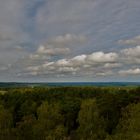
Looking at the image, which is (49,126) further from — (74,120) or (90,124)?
(74,120)

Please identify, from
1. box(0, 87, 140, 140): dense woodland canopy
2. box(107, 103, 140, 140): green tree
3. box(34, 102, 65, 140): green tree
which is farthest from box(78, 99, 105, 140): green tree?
box(107, 103, 140, 140): green tree

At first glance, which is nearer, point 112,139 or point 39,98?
point 112,139

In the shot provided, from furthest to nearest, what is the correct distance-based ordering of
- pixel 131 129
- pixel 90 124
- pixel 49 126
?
pixel 90 124 → pixel 49 126 → pixel 131 129

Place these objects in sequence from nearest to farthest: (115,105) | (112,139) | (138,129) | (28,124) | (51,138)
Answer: (112,139)
(138,129)
(51,138)
(28,124)
(115,105)

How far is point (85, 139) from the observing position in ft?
247

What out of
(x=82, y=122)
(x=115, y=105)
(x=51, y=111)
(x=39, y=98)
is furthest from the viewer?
(x=39, y=98)

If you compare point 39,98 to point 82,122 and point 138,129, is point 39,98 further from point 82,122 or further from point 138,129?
point 138,129

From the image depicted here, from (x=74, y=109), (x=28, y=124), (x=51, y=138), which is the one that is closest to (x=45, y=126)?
(x=28, y=124)

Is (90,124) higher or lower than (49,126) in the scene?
higher

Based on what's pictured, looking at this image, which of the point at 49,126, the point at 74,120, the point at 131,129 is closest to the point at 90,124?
the point at 49,126

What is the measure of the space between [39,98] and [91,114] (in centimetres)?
6584

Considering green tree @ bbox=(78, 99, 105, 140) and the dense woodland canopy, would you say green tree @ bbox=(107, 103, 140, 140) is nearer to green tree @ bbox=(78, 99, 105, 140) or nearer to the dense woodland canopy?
the dense woodland canopy

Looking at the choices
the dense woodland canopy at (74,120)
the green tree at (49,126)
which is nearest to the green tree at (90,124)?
the dense woodland canopy at (74,120)

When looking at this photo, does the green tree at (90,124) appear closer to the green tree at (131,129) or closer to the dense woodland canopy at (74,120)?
the dense woodland canopy at (74,120)
